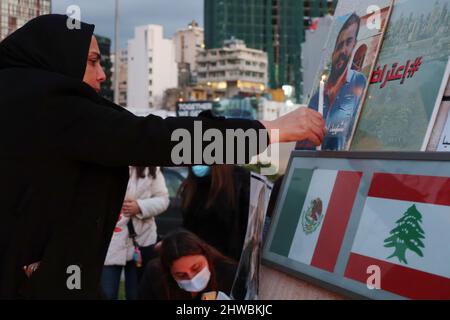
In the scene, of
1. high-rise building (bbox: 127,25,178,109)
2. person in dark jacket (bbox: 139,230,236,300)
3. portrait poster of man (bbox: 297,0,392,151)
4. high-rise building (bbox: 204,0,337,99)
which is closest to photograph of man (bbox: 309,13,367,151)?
portrait poster of man (bbox: 297,0,392,151)

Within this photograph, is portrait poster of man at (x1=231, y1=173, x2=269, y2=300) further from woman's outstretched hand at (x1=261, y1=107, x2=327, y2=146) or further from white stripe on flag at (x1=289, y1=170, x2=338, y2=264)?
woman's outstretched hand at (x1=261, y1=107, x2=327, y2=146)

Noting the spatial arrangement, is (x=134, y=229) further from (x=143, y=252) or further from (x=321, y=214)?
(x=321, y=214)

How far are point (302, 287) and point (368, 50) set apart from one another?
0.74 meters

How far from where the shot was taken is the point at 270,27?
329 feet

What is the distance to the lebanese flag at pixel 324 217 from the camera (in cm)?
164

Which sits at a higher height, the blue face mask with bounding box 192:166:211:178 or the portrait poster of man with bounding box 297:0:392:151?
the portrait poster of man with bounding box 297:0:392:151

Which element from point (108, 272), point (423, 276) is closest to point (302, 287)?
point (423, 276)

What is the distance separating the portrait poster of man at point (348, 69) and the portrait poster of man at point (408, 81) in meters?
→ 0.04

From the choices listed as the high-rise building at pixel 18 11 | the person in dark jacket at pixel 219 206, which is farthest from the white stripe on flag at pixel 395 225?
the high-rise building at pixel 18 11

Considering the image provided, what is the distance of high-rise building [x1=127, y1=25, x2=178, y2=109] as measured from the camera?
2840 inches

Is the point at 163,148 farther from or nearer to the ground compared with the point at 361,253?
farther from the ground

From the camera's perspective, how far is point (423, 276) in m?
1.34

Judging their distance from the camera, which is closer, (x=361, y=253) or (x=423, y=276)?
(x=423, y=276)
